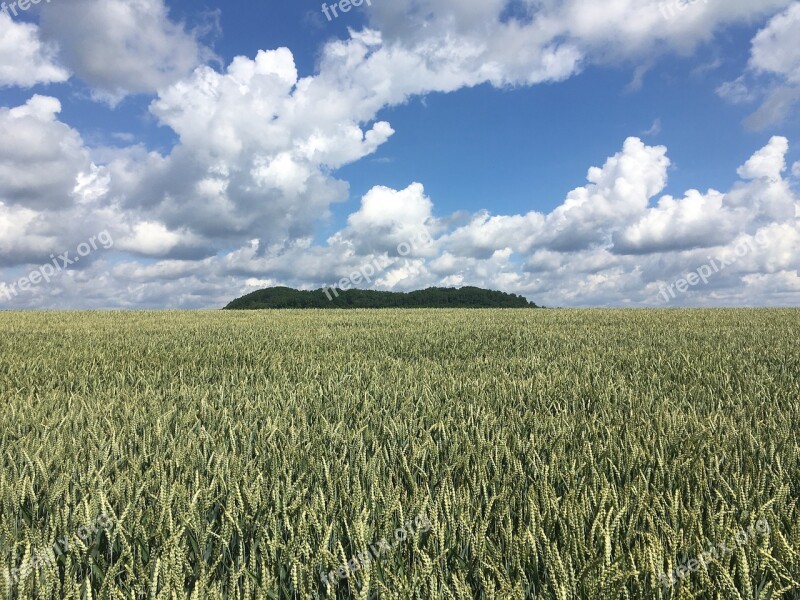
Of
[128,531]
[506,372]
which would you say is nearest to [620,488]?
[128,531]

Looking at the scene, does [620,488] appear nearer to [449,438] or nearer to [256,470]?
[449,438]

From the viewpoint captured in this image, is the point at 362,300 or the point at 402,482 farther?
the point at 362,300

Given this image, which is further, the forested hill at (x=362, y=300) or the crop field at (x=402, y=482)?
the forested hill at (x=362, y=300)

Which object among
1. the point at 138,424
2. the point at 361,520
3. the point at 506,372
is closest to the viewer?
the point at 361,520

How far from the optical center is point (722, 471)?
7.91 feet

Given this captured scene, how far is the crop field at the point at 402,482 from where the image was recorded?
1410 millimetres

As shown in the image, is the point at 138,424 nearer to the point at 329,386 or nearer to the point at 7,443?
the point at 7,443

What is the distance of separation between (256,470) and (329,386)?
1975 millimetres

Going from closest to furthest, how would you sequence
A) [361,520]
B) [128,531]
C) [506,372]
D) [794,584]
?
[794,584], [361,520], [128,531], [506,372]

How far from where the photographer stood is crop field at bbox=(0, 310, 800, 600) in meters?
1.41

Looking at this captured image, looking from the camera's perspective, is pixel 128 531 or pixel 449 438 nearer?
pixel 128 531

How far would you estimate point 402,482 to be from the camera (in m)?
2.26

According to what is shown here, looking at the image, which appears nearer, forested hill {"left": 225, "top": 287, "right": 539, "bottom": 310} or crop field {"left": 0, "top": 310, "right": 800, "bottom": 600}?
crop field {"left": 0, "top": 310, "right": 800, "bottom": 600}

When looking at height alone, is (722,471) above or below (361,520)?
below
